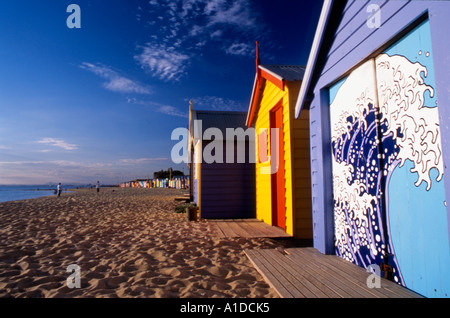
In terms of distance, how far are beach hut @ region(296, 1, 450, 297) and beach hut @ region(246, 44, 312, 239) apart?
137cm

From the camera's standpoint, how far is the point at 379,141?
10.2 ft

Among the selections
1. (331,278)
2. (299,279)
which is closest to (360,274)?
(331,278)

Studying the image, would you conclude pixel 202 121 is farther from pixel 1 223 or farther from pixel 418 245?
pixel 418 245

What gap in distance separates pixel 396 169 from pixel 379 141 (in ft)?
1.41

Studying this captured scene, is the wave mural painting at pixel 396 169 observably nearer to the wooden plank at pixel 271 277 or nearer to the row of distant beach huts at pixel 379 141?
the row of distant beach huts at pixel 379 141

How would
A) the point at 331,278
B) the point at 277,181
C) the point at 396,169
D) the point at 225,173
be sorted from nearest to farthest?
the point at 396,169 < the point at 331,278 < the point at 277,181 < the point at 225,173

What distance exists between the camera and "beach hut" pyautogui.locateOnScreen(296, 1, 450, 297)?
2.31 metres

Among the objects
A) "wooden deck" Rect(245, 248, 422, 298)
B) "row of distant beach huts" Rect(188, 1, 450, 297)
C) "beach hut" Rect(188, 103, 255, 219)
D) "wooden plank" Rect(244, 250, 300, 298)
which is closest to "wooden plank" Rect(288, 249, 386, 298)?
"wooden deck" Rect(245, 248, 422, 298)

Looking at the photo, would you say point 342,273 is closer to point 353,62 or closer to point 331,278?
point 331,278

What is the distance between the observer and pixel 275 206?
7.64 meters

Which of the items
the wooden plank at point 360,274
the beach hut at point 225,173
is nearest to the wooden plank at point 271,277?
the wooden plank at point 360,274

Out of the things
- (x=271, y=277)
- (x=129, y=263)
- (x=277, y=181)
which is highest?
(x=277, y=181)

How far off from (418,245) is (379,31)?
92.9 inches
